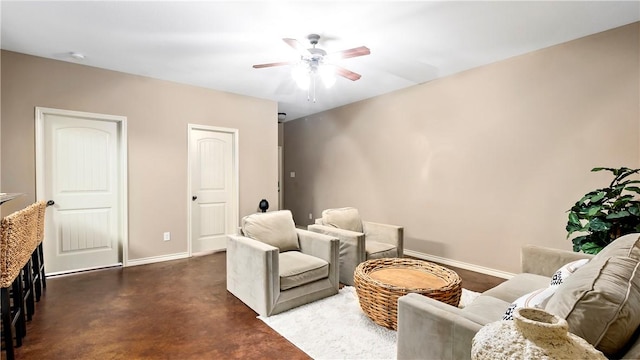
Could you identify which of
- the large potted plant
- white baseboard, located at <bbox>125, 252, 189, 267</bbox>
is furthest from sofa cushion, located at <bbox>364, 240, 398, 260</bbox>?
white baseboard, located at <bbox>125, 252, 189, 267</bbox>

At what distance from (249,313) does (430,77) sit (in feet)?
11.9

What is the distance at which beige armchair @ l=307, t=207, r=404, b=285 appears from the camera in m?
3.29

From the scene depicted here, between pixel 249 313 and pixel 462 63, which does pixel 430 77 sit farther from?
pixel 249 313

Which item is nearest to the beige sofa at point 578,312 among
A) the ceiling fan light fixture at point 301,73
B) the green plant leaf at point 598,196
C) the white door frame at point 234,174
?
the green plant leaf at point 598,196

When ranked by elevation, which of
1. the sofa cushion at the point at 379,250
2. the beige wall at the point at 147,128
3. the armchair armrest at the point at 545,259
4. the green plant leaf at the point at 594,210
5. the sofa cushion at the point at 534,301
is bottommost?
the sofa cushion at the point at 379,250

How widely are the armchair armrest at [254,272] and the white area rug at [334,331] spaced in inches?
7.6

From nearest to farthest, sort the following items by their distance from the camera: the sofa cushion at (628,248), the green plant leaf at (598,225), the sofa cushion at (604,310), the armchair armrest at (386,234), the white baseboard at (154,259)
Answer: the sofa cushion at (604,310)
the sofa cushion at (628,248)
the green plant leaf at (598,225)
the armchair armrest at (386,234)
the white baseboard at (154,259)

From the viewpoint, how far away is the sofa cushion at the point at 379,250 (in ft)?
11.1

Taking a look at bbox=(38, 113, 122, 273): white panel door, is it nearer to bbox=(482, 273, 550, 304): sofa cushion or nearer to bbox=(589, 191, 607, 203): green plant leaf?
bbox=(482, 273, 550, 304): sofa cushion

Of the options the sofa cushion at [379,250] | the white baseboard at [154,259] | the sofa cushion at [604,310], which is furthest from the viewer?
the white baseboard at [154,259]

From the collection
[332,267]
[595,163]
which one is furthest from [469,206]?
[332,267]

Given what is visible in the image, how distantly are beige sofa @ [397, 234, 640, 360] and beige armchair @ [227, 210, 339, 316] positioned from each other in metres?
1.30

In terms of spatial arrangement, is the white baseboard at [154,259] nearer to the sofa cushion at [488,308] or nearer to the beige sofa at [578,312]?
the beige sofa at [578,312]

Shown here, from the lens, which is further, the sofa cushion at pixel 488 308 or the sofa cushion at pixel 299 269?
the sofa cushion at pixel 299 269
